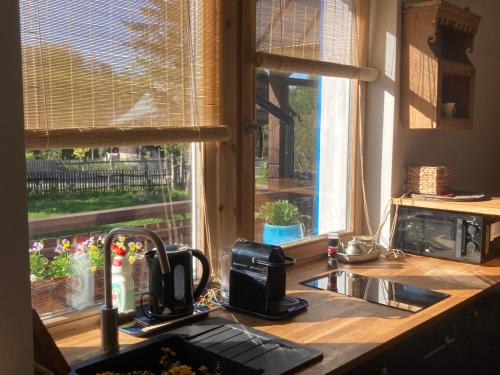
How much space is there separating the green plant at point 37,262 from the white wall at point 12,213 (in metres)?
0.39

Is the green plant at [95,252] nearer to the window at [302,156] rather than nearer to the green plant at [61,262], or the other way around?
the green plant at [61,262]

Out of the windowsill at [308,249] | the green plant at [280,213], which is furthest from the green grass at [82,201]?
the windowsill at [308,249]

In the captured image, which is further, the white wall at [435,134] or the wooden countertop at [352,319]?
the white wall at [435,134]

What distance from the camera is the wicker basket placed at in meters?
2.73

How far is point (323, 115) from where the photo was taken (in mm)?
2707

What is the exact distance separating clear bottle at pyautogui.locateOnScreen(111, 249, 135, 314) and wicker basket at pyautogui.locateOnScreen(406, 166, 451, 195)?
1.59m

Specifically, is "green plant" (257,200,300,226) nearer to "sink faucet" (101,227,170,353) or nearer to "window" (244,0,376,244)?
"window" (244,0,376,244)

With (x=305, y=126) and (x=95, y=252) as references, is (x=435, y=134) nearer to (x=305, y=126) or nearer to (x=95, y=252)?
(x=305, y=126)

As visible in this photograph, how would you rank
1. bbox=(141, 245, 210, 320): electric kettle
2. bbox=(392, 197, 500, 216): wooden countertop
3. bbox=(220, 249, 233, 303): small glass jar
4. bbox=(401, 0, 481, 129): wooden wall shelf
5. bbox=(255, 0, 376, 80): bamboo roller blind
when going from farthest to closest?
1. bbox=(401, 0, 481, 129): wooden wall shelf
2. bbox=(392, 197, 500, 216): wooden countertop
3. bbox=(255, 0, 376, 80): bamboo roller blind
4. bbox=(220, 249, 233, 303): small glass jar
5. bbox=(141, 245, 210, 320): electric kettle

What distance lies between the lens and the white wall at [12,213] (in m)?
1.22

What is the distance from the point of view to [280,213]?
8.12 feet

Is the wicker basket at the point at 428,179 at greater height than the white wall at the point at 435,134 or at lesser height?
lesser

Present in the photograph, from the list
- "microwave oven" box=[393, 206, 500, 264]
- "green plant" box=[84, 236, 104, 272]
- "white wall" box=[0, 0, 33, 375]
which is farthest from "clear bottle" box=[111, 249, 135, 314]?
"microwave oven" box=[393, 206, 500, 264]

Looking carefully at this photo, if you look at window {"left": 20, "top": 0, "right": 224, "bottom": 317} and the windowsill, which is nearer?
window {"left": 20, "top": 0, "right": 224, "bottom": 317}
